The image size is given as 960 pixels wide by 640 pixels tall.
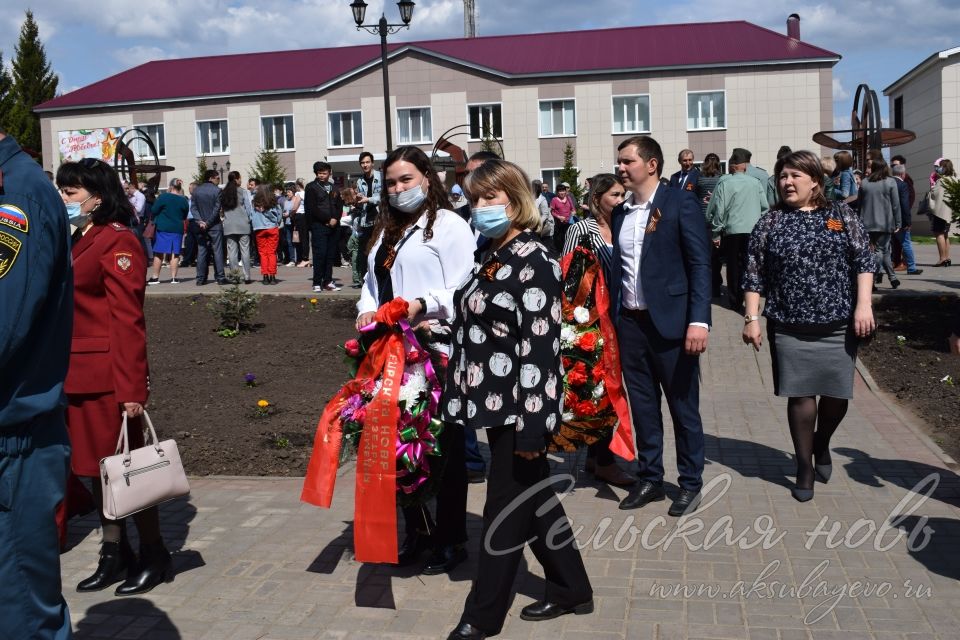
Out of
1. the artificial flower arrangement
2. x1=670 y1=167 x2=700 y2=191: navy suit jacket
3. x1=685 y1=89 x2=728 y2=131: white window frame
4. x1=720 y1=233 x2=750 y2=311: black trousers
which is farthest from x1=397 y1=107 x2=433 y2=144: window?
the artificial flower arrangement

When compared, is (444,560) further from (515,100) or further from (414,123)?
(414,123)

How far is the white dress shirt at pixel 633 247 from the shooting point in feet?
20.0

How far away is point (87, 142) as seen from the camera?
52.1 meters

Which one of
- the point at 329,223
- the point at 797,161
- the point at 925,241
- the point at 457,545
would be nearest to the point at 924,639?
the point at 457,545

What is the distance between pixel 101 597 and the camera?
16.1 ft

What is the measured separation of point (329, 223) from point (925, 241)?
2204cm

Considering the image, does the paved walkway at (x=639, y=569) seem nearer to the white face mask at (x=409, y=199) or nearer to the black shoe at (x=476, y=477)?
the black shoe at (x=476, y=477)

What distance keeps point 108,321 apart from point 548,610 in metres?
2.54

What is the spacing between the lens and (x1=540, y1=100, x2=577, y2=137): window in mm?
46281

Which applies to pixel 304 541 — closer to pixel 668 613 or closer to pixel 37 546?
pixel 668 613

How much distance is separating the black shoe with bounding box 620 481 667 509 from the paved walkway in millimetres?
90

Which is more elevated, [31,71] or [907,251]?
[31,71]

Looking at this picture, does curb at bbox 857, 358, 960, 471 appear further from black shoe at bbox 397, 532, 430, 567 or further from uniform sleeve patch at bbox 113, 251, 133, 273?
uniform sleeve patch at bbox 113, 251, 133, 273

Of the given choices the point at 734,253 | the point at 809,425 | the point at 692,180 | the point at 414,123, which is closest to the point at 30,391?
the point at 809,425
